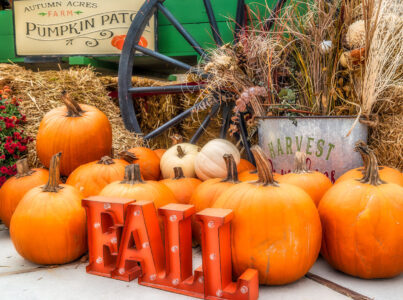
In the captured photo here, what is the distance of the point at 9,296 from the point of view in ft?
4.02

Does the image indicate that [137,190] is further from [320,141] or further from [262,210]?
[320,141]

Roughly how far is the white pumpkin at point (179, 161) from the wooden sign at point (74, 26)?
123 centimetres

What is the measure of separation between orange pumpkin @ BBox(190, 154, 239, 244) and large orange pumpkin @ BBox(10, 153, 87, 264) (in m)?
0.46

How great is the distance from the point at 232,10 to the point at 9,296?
2.40 meters

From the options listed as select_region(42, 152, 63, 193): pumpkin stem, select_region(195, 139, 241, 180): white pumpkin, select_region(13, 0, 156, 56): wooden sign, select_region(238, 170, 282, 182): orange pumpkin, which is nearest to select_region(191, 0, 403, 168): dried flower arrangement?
select_region(195, 139, 241, 180): white pumpkin

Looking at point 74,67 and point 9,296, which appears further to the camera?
point 74,67

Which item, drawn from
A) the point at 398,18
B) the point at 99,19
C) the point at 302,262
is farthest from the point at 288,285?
the point at 99,19

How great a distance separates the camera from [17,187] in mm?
1851

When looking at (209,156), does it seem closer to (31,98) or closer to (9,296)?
(9,296)

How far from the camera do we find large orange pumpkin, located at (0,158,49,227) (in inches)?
72.4

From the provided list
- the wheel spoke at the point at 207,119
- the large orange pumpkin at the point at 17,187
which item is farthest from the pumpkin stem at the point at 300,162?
the large orange pumpkin at the point at 17,187

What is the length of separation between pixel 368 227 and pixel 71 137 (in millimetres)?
1540

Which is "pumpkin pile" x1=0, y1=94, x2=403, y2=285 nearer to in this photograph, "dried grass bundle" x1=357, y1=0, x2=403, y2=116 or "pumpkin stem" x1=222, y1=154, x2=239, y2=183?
"pumpkin stem" x1=222, y1=154, x2=239, y2=183

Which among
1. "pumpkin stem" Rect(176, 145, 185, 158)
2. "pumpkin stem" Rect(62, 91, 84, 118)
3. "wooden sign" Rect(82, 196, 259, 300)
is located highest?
"pumpkin stem" Rect(62, 91, 84, 118)
